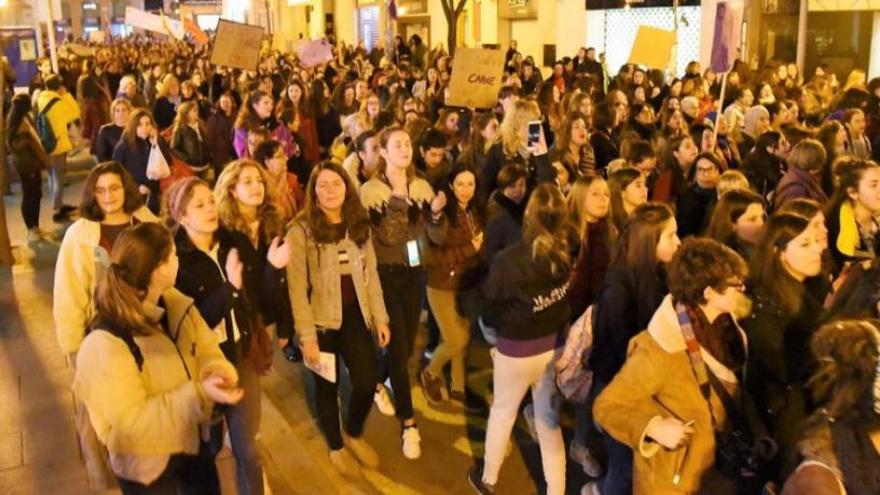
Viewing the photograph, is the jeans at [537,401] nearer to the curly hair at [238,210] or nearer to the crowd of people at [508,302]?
the crowd of people at [508,302]

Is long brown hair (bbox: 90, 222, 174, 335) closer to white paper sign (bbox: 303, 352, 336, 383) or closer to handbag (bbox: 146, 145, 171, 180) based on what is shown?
white paper sign (bbox: 303, 352, 336, 383)

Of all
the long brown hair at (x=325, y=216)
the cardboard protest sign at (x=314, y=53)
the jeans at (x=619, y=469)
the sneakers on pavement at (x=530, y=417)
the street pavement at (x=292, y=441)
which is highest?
the cardboard protest sign at (x=314, y=53)

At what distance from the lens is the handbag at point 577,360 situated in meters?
4.41

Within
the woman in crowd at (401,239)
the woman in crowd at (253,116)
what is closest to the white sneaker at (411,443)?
the woman in crowd at (401,239)

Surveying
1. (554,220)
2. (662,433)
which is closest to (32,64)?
(554,220)

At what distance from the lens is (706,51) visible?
33.0ft

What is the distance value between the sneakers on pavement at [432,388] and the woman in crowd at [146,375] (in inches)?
113

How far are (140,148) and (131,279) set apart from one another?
5.76m

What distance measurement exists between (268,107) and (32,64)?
34.7 feet

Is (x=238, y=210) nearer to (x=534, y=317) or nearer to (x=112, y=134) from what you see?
(x=534, y=317)

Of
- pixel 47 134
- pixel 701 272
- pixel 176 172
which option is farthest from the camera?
pixel 47 134

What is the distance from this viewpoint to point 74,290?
4473 mm

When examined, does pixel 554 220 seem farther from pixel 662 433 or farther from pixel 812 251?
pixel 662 433

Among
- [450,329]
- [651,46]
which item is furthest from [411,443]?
[651,46]
